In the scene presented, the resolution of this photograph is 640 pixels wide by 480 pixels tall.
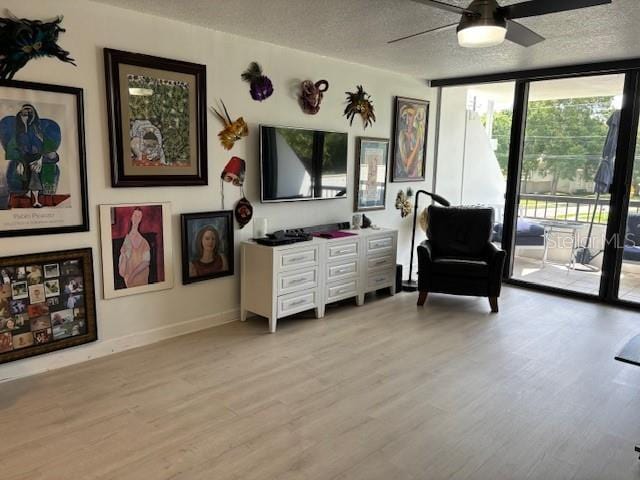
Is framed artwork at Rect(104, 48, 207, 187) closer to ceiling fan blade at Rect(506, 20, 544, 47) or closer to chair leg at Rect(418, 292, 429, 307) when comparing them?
ceiling fan blade at Rect(506, 20, 544, 47)

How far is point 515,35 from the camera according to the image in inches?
105

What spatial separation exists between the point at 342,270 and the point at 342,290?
19 cm

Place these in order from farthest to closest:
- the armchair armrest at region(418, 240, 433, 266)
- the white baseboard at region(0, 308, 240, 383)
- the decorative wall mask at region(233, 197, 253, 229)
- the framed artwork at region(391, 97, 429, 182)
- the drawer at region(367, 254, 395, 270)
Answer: the framed artwork at region(391, 97, 429, 182) < the drawer at region(367, 254, 395, 270) < the armchair armrest at region(418, 240, 433, 266) < the decorative wall mask at region(233, 197, 253, 229) < the white baseboard at region(0, 308, 240, 383)

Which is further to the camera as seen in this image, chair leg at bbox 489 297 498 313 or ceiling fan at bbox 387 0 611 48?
chair leg at bbox 489 297 498 313

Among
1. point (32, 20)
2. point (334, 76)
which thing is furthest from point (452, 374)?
point (32, 20)

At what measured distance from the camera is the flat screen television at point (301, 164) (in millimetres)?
3986

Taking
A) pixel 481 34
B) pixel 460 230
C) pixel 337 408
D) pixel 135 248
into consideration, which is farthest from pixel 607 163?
pixel 135 248

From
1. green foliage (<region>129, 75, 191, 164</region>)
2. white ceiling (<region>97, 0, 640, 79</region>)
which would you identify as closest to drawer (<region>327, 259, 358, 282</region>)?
green foliage (<region>129, 75, 191, 164</region>)

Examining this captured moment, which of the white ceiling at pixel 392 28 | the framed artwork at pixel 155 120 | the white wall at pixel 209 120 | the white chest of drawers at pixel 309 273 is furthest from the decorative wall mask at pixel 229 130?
the white chest of drawers at pixel 309 273

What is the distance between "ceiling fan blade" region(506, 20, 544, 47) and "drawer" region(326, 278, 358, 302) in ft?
7.91

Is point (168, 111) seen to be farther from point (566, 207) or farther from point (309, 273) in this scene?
point (566, 207)

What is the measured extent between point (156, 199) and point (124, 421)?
1577mm

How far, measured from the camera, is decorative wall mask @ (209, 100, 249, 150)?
3736mm

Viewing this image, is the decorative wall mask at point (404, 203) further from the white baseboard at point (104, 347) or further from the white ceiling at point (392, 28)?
the white baseboard at point (104, 347)
